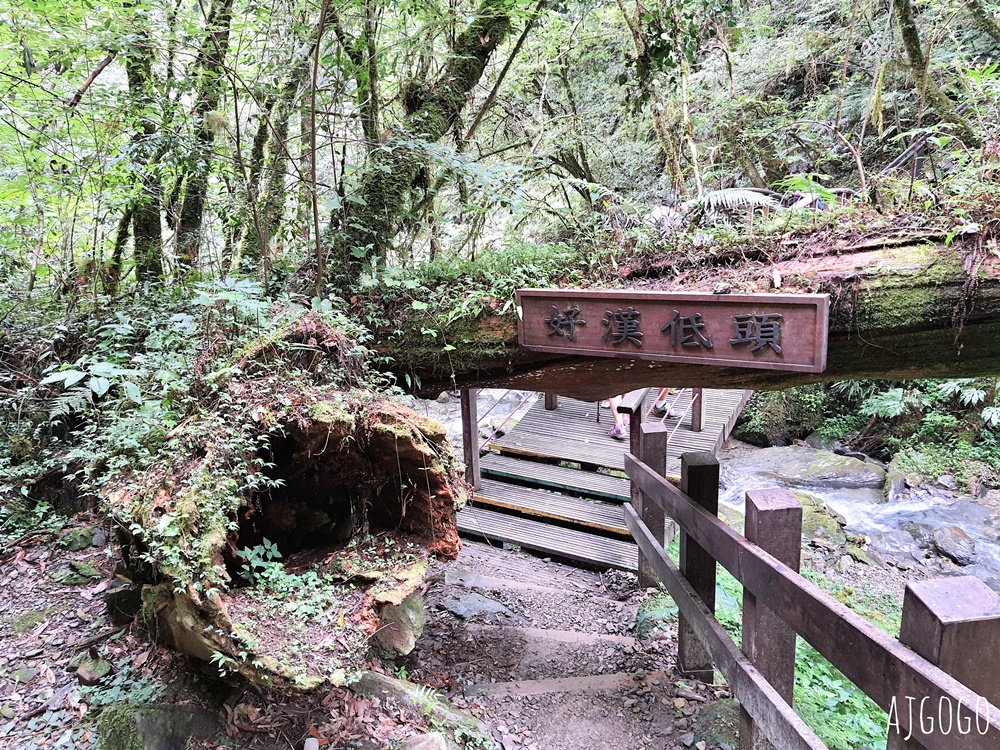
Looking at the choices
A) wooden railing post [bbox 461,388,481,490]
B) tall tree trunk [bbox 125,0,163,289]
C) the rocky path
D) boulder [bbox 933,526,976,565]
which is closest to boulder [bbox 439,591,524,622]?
the rocky path

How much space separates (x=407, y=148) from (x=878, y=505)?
30.3ft

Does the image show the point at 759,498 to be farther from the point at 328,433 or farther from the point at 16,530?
the point at 16,530

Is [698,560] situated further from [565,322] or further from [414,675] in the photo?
Answer: [414,675]

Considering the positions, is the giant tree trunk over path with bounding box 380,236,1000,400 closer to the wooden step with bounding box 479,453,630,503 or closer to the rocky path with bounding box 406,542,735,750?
the rocky path with bounding box 406,542,735,750

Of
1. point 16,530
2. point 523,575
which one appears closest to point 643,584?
point 523,575

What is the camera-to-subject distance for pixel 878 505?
8820 mm

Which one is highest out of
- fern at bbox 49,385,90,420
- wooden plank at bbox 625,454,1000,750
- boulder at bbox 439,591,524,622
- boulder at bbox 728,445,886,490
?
fern at bbox 49,385,90,420

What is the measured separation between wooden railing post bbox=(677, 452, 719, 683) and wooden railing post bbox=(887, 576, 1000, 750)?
184 cm

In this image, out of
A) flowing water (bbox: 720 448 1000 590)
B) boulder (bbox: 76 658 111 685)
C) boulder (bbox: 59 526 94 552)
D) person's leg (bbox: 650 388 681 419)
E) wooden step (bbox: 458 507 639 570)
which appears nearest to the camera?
boulder (bbox: 76 658 111 685)

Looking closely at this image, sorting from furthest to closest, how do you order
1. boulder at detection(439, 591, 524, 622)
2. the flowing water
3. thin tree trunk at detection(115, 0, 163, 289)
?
the flowing water, boulder at detection(439, 591, 524, 622), thin tree trunk at detection(115, 0, 163, 289)

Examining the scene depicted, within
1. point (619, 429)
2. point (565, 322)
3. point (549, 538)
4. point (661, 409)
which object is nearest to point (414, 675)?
point (565, 322)

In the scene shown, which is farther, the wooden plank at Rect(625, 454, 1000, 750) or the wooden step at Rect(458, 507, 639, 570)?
the wooden step at Rect(458, 507, 639, 570)

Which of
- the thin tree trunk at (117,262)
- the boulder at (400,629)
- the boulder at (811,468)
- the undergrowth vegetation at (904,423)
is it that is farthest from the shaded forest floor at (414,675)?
the undergrowth vegetation at (904,423)

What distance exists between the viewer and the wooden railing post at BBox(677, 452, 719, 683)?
3543 millimetres
